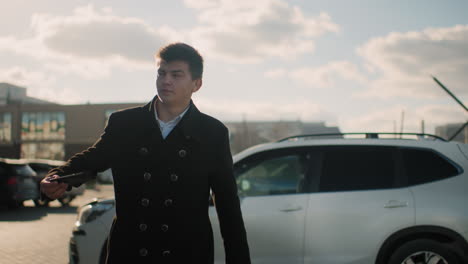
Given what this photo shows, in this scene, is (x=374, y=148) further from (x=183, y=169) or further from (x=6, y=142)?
(x=6, y=142)

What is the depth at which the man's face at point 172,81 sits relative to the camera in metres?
2.49

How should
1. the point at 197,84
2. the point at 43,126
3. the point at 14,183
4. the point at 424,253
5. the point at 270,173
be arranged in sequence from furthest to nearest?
the point at 43,126, the point at 14,183, the point at 270,173, the point at 424,253, the point at 197,84

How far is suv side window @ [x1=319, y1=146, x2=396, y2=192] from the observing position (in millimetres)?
4902

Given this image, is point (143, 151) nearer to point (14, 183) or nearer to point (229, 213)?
point (229, 213)

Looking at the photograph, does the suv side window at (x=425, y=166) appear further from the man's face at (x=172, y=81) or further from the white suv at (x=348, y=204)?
the man's face at (x=172, y=81)

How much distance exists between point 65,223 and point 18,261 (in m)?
4.96

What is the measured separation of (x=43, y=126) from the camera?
6519cm

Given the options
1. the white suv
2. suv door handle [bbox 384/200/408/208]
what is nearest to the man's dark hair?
the white suv

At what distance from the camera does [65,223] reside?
41.0ft

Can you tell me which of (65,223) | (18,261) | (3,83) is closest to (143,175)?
(18,261)

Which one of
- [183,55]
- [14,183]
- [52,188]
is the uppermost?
[183,55]

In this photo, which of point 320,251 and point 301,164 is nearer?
point 320,251

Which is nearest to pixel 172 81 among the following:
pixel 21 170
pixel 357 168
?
pixel 357 168

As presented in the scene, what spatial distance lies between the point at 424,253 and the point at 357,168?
965 millimetres
